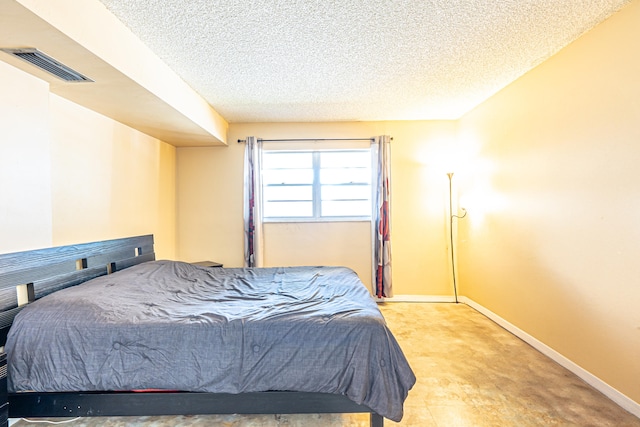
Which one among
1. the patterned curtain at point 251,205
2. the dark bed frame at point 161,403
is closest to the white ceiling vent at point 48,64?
the dark bed frame at point 161,403

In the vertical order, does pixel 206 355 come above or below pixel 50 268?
below

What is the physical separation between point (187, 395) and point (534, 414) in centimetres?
206

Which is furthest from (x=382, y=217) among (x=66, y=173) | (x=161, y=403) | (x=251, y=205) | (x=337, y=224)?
(x=66, y=173)

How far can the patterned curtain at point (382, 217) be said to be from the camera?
144 inches

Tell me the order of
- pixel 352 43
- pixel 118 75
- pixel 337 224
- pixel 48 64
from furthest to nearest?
pixel 337 224 < pixel 352 43 < pixel 118 75 < pixel 48 64

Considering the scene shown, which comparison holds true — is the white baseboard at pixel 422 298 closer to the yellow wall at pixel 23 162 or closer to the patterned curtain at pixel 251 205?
the patterned curtain at pixel 251 205

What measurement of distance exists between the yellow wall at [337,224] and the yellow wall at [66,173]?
519 millimetres

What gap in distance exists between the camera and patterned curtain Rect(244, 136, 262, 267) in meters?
3.65

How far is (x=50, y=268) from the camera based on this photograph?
5.82 feet

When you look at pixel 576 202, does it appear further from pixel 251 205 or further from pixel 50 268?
pixel 50 268

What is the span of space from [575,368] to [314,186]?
3124 millimetres

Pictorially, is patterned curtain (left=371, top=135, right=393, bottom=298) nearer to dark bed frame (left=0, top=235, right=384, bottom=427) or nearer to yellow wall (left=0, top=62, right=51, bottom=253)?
dark bed frame (left=0, top=235, right=384, bottom=427)

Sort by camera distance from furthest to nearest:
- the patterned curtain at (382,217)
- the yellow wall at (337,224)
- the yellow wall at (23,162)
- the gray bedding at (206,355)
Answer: the yellow wall at (337,224) → the patterned curtain at (382,217) → the yellow wall at (23,162) → the gray bedding at (206,355)

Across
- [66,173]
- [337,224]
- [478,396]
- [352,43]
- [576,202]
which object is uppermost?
[352,43]
